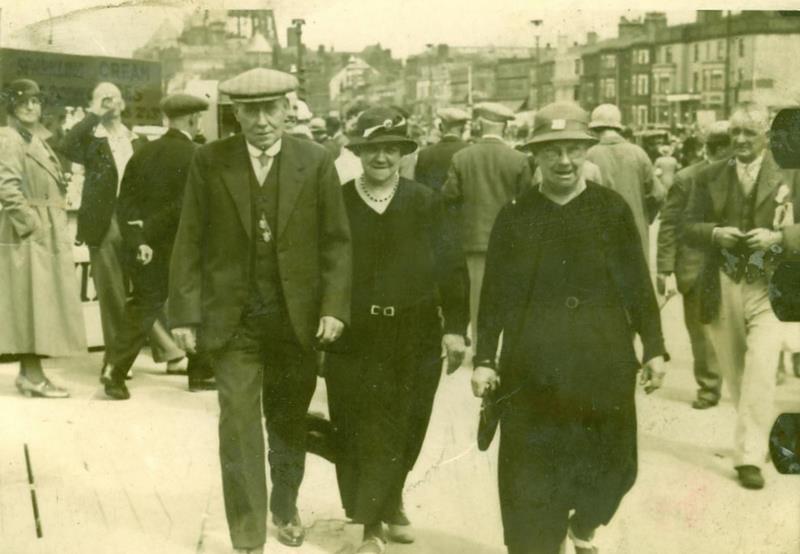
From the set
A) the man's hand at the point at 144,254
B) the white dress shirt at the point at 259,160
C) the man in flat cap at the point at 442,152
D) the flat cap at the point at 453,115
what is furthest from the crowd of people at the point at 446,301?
the flat cap at the point at 453,115

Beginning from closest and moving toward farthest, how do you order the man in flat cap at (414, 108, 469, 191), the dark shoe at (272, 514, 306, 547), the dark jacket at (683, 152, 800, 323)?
the dark shoe at (272, 514, 306, 547) < the dark jacket at (683, 152, 800, 323) < the man in flat cap at (414, 108, 469, 191)

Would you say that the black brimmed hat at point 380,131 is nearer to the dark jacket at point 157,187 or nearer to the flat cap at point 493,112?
the flat cap at point 493,112

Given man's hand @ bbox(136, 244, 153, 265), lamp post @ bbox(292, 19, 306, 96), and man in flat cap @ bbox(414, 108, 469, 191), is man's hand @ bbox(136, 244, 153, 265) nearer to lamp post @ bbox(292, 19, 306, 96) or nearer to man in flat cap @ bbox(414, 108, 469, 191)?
lamp post @ bbox(292, 19, 306, 96)

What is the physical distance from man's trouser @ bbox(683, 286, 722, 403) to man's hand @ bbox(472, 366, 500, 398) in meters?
1.94

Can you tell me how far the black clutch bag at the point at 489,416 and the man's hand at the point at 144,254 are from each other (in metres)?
2.60

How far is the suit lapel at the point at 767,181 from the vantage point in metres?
5.46

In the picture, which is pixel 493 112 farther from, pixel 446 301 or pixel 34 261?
pixel 34 261

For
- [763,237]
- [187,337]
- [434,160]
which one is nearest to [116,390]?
[187,337]

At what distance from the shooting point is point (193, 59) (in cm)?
562

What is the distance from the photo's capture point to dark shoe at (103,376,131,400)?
6.89 metres

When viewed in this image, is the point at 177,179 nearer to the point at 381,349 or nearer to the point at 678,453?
the point at 381,349

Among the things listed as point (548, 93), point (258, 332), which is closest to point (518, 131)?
point (548, 93)

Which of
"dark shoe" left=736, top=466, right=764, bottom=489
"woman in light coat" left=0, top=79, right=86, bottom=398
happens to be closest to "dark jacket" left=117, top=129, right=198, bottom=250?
"woman in light coat" left=0, top=79, right=86, bottom=398

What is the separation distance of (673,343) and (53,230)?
358 cm
